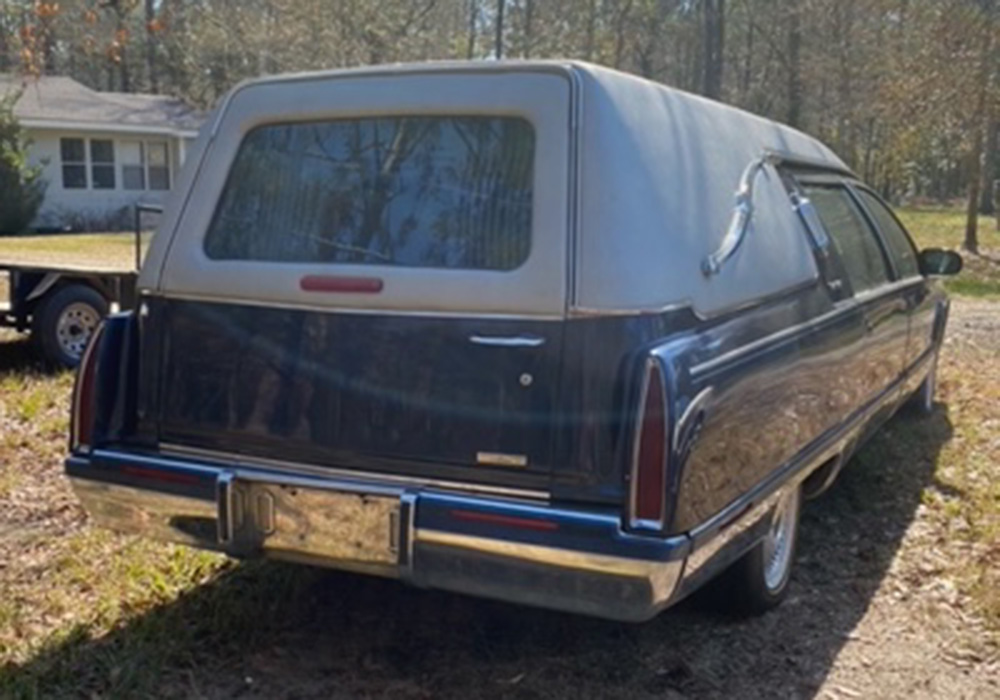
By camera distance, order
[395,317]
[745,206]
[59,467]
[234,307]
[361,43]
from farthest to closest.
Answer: [361,43] → [59,467] → [745,206] → [234,307] → [395,317]

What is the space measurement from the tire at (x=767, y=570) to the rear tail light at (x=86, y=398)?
233 centimetres

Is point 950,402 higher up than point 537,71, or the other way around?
point 537,71

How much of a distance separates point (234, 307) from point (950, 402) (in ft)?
19.3

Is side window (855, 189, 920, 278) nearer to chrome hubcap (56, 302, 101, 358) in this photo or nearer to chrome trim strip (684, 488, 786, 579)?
chrome trim strip (684, 488, 786, 579)

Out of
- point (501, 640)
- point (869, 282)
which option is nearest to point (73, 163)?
point (869, 282)

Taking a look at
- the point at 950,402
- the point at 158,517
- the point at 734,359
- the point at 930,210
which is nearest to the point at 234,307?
the point at 158,517

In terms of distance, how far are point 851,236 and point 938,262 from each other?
1.46 metres

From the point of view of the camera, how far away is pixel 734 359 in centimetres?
301

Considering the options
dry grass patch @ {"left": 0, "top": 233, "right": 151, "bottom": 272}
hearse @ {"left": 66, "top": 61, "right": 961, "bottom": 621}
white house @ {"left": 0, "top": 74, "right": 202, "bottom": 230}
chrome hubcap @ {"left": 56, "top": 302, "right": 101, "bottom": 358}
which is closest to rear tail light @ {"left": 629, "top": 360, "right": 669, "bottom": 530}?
hearse @ {"left": 66, "top": 61, "right": 961, "bottom": 621}

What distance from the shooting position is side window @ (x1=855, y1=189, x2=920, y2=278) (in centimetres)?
533

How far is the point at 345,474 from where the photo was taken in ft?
9.70

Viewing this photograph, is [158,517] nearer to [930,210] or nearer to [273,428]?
[273,428]

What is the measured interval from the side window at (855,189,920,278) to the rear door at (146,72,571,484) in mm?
3077

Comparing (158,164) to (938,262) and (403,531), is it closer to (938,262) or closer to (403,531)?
(938,262)
